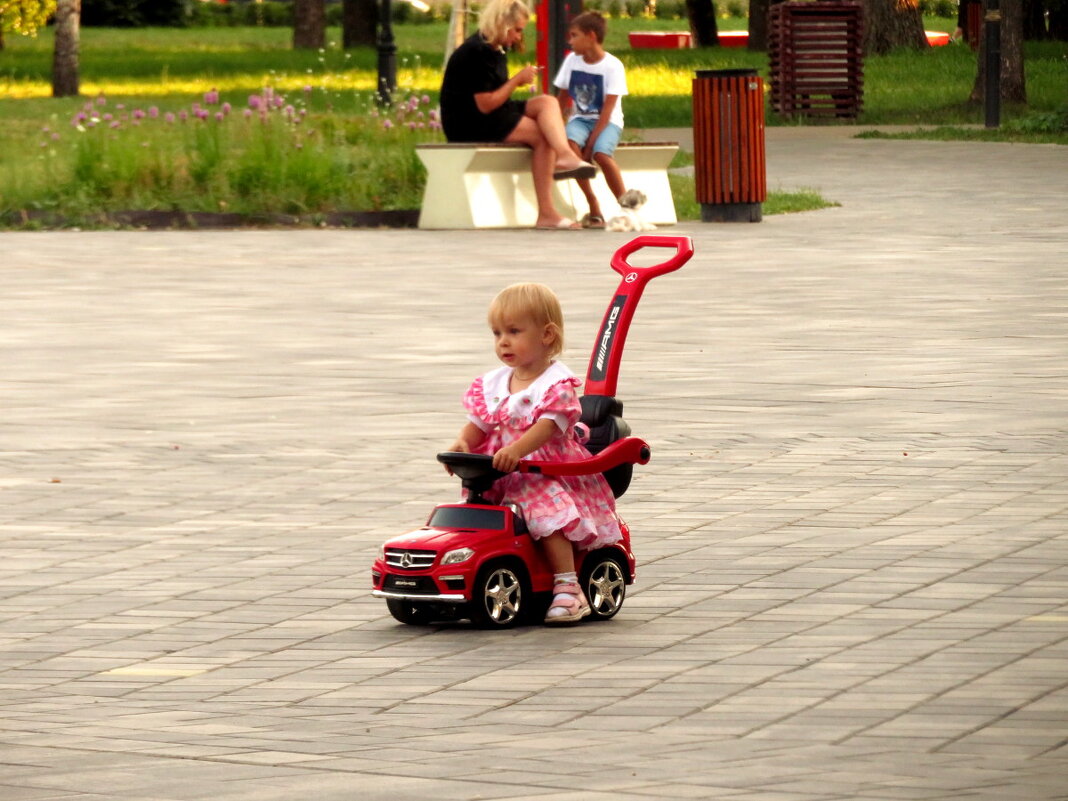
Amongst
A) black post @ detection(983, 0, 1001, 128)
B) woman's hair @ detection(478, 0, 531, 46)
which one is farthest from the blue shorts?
black post @ detection(983, 0, 1001, 128)

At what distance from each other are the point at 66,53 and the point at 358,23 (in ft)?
45.1

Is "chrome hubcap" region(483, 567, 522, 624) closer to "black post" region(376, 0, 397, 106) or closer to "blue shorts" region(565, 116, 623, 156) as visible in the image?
"blue shorts" region(565, 116, 623, 156)

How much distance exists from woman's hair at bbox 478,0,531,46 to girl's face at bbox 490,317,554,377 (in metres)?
11.4

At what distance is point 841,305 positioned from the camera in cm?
1305

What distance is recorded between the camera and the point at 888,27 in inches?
1681

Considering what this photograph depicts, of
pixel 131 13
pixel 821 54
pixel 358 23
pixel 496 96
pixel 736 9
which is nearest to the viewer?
pixel 496 96

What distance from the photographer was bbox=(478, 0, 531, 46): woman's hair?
57.0 ft

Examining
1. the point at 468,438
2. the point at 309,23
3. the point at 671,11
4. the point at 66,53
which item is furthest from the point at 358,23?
the point at 468,438

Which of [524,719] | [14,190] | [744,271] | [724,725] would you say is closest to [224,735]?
[524,719]

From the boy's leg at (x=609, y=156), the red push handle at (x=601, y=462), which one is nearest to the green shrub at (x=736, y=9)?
the boy's leg at (x=609, y=156)

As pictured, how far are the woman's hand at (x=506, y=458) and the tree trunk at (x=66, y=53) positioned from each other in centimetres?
3466

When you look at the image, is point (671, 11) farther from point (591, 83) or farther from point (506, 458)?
point (506, 458)

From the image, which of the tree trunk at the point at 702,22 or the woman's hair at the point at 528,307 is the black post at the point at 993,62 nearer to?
the woman's hair at the point at 528,307

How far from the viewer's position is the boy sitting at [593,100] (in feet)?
58.2
